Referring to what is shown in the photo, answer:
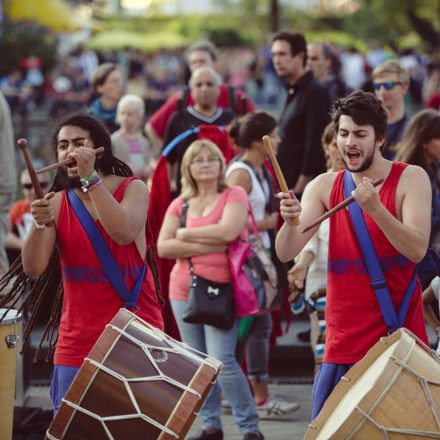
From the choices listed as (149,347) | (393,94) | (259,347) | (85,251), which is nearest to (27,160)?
(85,251)

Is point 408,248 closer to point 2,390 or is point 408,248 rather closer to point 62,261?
point 62,261

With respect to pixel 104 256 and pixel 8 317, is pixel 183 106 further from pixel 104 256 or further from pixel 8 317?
pixel 104 256

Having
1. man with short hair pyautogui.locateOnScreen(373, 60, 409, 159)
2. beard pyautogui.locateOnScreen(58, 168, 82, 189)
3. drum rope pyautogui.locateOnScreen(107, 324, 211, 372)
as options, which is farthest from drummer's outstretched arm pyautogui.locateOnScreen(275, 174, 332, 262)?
man with short hair pyautogui.locateOnScreen(373, 60, 409, 159)

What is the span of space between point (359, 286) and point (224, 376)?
72.2 inches

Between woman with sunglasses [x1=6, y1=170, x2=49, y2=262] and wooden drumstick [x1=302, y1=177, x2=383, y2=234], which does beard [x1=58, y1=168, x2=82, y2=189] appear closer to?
wooden drumstick [x1=302, y1=177, x2=383, y2=234]

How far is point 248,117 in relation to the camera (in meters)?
7.12

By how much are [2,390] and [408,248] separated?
77.6 inches

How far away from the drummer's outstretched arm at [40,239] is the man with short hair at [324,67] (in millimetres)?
4608

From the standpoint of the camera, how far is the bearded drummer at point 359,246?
452 centimetres

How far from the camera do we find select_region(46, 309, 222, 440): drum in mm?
4168

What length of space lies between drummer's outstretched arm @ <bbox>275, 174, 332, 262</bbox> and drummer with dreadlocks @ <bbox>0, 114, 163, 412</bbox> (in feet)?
1.94

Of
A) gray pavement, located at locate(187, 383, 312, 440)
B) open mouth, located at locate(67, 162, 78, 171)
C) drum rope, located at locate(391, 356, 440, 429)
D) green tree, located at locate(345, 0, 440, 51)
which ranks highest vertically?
green tree, located at locate(345, 0, 440, 51)

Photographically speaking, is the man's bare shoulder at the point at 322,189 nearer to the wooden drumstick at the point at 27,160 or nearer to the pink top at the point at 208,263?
the wooden drumstick at the point at 27,160

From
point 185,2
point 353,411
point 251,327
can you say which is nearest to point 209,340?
point 251,327
